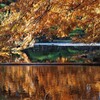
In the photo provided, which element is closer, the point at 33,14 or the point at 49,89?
the point at 33,14

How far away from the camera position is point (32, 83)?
9.02m

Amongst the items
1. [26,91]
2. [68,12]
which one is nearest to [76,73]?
[26,91]

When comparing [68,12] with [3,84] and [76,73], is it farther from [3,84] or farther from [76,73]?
[76,73]

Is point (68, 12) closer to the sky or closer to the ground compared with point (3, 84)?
closer to the sky

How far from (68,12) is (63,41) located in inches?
584

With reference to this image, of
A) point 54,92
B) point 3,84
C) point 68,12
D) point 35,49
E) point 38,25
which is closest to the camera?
point 38,25

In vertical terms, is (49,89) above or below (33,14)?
below

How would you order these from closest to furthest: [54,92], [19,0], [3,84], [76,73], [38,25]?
[19,0], [38,25], [54,92], [3,84], [76,73]

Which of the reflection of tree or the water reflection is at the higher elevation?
the reflection of tree

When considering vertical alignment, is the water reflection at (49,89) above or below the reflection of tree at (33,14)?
below

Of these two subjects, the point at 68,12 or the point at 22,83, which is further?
the point at 22,83

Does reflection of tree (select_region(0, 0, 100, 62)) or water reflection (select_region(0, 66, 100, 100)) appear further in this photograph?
water reflection (select_region(0, 66, 100, 100))

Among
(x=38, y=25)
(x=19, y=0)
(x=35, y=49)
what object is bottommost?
(x=35, y=49)

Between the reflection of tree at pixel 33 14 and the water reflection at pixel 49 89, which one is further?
the water reflection at pixel 49 89
